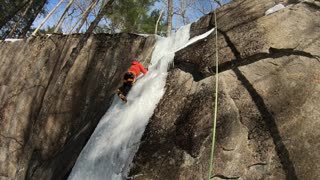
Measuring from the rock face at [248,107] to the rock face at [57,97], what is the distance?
9.33 ft

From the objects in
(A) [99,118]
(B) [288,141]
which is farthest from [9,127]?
(B) [288,141]

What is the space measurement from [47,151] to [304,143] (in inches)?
279

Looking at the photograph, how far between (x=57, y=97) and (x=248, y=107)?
6492mm

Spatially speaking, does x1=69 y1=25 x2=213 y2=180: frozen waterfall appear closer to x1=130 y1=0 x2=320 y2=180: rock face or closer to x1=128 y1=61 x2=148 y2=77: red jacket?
x1=128 y1=61 x2=148 y2=77: red jacket

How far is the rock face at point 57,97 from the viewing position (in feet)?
34.3

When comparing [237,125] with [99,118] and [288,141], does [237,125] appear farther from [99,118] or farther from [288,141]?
[99,118]

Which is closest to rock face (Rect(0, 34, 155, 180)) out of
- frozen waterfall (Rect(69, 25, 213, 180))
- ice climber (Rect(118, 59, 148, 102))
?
frozen waterfall (Rect(69, 25, 213, 180))

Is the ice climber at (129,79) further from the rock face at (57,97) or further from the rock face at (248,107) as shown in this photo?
the rock face at (248,107)

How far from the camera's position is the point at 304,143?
5.84 m

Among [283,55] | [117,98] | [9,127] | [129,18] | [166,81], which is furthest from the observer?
[129,18]

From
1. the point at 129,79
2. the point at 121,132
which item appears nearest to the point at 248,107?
the point at 121,132

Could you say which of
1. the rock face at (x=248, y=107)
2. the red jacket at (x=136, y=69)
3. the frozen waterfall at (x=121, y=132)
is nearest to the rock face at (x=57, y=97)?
the frozen waterfall at (x=121, y=132)

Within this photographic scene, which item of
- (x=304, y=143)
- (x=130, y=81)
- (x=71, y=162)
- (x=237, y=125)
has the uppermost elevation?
(x=130, y=81)

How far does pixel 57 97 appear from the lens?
11430 mm
